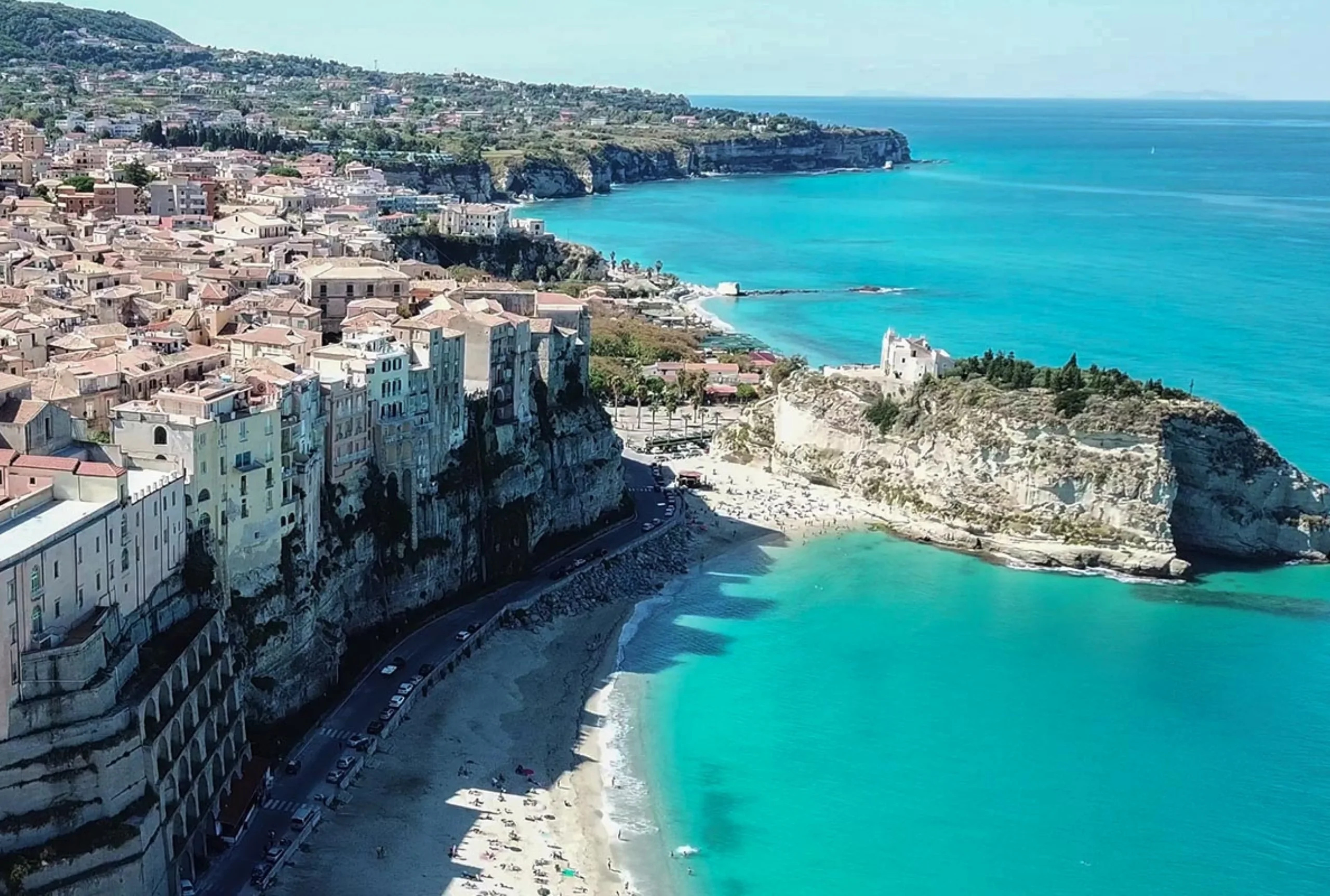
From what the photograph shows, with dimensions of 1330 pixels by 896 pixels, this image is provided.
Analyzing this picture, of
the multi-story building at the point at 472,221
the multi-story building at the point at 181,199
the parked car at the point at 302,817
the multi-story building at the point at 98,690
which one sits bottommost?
the parked car at the point at 302,817

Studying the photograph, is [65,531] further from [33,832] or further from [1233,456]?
[1233,456]

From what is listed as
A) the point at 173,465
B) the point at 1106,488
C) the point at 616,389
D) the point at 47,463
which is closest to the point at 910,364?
the point at 1106,488

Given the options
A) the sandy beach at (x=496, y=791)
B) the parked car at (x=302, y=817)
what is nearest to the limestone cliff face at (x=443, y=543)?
the sandy beach at (x=496, y=791)

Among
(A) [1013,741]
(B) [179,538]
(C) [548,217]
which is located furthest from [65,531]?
(C) [548,217]

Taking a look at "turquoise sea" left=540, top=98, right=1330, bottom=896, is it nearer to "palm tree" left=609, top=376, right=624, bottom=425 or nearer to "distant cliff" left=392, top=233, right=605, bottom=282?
"palm tree" left=609, top=376, right=624, bottom=425

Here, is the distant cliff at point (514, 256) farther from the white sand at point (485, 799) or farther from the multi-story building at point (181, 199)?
the white sand at point (485, 799)

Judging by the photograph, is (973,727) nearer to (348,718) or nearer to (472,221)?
(348,718)
